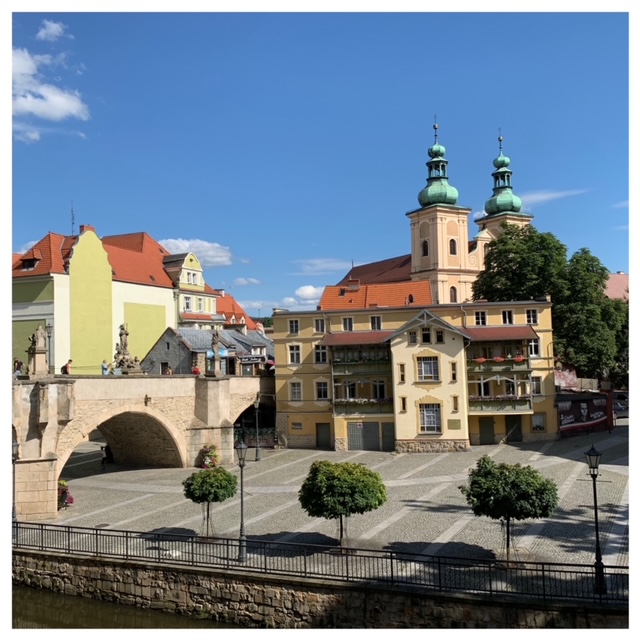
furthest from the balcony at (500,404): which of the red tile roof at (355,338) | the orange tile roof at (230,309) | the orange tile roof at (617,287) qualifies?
the orange tile roof at (617,287)

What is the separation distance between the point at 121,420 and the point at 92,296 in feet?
48.7

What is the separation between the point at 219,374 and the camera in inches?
1494

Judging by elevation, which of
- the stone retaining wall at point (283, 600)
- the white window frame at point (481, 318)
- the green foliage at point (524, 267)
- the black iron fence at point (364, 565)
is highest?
the green foliage at point (524, 267)

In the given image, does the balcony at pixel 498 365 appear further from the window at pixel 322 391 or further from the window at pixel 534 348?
the window at pixel 322 391

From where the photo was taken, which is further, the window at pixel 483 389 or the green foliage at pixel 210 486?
the window at pixel 483 389

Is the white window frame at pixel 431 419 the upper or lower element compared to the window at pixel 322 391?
lower

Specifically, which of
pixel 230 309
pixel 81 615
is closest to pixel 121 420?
pixel 81 615

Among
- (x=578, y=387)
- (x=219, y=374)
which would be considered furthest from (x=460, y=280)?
(x=219, y=374)

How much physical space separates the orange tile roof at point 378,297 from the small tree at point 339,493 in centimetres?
2714

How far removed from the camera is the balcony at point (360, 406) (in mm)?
39688

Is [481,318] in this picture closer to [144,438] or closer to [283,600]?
[144,438]

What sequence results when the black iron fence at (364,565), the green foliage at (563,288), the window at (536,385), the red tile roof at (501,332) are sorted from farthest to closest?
the green foliage at (563,288) < the window at (536,385) < the red tile roof at (501,332) < the black iron fence at (364,565)

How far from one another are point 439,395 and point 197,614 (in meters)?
A: 23.3

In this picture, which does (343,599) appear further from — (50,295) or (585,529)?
(50,295)
